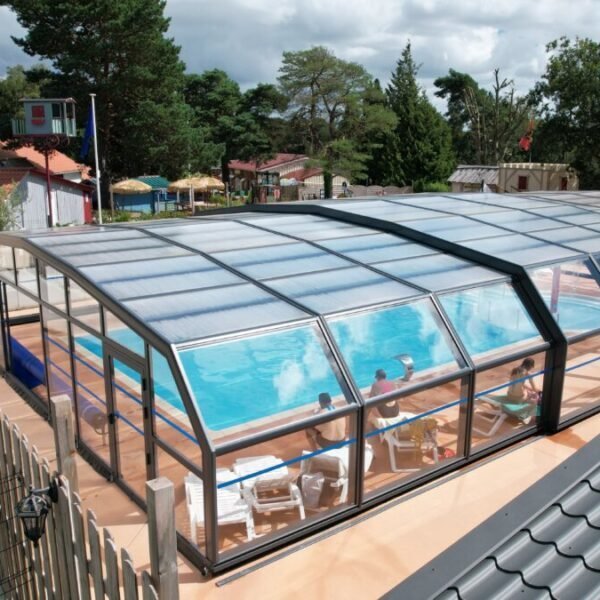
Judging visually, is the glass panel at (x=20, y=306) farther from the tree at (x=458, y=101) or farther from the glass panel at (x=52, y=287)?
the tree at (x=458, y=101)

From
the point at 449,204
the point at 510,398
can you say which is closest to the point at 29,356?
the point at 510,398

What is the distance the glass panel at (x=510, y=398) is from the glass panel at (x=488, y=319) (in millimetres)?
627

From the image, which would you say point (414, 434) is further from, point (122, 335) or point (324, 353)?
point (122, 335)

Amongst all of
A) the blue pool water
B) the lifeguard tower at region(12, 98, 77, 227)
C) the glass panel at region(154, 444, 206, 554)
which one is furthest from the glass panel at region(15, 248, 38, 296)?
the lifeguard tower at region(12, 98, 77, 227)

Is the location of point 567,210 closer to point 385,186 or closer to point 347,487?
point 347,487

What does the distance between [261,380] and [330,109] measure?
115ft

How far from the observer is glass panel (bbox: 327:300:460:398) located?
7.52 meters

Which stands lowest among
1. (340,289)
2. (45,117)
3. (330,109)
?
(340,289)

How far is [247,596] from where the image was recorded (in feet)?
17.8

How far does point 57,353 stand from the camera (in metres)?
8.75

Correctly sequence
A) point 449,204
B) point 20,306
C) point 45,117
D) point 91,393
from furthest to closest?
point 45,117
point 449,204
point 20,306
point 91,393

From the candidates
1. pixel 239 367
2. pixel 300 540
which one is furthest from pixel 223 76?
pixel 300 540

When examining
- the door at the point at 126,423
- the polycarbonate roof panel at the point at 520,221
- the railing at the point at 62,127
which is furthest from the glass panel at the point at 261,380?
the railing at the point at 62,127

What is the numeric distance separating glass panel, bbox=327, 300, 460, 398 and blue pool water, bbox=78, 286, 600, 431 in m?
0.02
